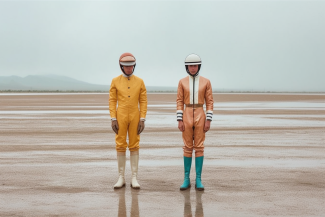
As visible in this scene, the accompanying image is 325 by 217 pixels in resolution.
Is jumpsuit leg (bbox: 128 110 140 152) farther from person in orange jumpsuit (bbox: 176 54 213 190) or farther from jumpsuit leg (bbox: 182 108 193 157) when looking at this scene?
jumpsuit leg (bbox: 182 108 193 157)

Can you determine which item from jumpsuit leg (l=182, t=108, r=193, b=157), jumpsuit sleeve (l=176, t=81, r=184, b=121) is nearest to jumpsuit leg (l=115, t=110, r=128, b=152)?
jumpsuit sleeve (l=176, t=81, r=184, b=121)

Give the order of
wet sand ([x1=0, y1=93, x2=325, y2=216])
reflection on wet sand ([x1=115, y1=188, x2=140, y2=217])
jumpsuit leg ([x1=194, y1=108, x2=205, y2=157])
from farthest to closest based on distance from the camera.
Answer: jumpsuit leg ([x1=194, y1=108, x2=205, y2=157]), wet sand ([x1=0, y1=93, x2=325, y2=216]), reflection on wet sand ([x1=115, y1=188, x2=140, y2=217])

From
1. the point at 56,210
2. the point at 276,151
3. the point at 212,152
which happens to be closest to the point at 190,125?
the point at 56,210

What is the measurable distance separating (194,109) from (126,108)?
1174 mm

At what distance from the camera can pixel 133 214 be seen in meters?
6.51

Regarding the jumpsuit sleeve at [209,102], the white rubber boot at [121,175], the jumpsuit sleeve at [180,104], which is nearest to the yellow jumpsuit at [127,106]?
the white rubber boot at [121,175]

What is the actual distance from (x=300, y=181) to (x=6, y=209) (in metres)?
5.06

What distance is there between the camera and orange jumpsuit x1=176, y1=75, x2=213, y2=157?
8102 millimetres

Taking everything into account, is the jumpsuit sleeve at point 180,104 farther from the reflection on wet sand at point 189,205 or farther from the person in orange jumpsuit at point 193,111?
the reflection on wet sand at point 189,205

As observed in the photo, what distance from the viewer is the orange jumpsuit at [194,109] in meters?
8.10

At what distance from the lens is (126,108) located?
8.25m

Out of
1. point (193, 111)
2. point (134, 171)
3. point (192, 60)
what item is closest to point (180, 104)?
point (193, 111)

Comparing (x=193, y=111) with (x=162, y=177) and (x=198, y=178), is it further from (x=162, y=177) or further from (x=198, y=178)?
(x=162, y=177)

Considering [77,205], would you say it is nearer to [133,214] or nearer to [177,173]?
[133,214]
